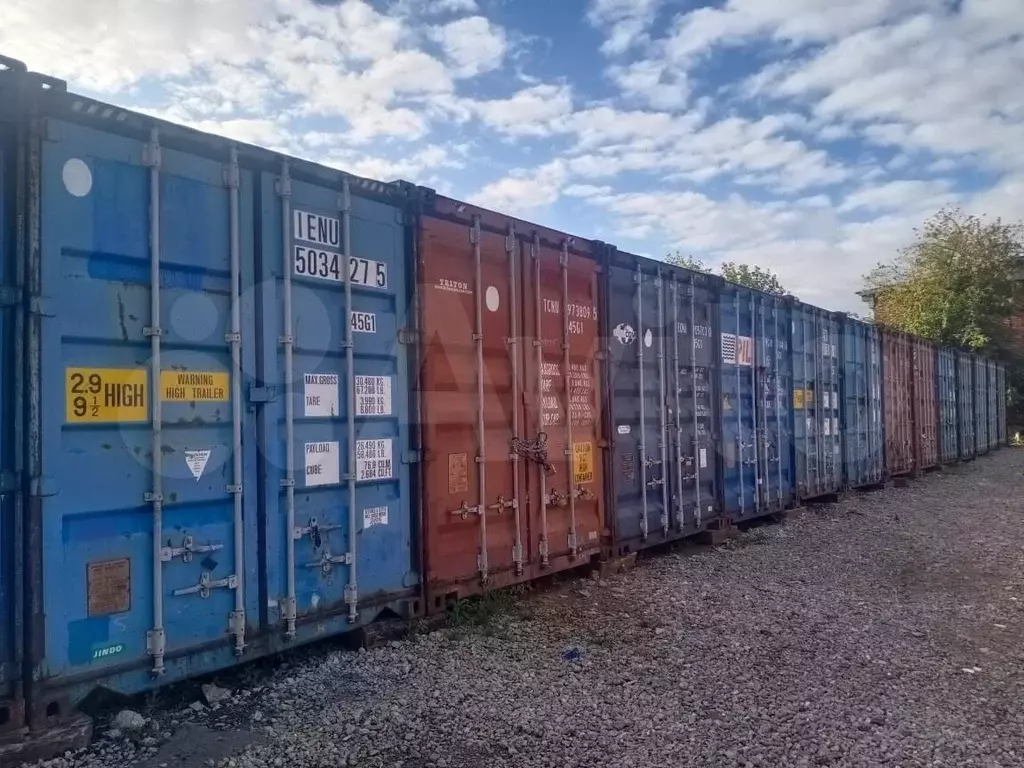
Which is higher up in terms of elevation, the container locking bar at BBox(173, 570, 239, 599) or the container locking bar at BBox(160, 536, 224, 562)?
the container locking bar at BBox(160, 536, 224, 562)

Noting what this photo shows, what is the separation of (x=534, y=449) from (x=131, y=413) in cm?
337

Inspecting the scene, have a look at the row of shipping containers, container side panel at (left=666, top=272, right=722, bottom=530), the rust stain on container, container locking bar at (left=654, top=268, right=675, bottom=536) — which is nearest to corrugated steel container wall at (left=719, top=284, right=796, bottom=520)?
container side panel at (left=666, top=272, right=722, bottom=530)

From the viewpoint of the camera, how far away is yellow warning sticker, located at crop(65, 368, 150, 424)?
385 cm

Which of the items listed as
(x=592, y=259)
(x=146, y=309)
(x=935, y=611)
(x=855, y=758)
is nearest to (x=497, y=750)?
(x=855, y=758)

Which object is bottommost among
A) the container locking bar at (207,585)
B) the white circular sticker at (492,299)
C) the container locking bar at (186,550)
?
the container locking bar at (207,585)

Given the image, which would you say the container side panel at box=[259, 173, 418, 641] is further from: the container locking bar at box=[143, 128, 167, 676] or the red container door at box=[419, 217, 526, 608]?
the container locking bar at box=[143, 128, 167, 676]

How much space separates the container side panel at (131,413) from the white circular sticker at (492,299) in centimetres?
218

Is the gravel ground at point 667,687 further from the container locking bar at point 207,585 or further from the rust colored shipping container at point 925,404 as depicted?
the rust colored shipping container at point 925,404

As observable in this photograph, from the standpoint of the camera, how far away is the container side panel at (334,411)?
15.5ft

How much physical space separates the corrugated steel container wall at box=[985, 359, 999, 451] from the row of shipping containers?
71.8 feet

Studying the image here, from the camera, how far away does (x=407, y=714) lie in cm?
424

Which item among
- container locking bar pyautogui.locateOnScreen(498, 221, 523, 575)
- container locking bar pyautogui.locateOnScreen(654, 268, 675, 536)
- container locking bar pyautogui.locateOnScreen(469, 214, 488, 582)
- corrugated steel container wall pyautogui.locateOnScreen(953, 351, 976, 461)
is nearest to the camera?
container locking bar pyautogui.locateOnScreen(469, 214, 488, 582)

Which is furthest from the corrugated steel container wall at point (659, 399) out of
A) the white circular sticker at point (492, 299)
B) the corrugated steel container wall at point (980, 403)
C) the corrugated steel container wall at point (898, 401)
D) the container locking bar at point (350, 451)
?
the corrugated steel container wall at point (980, 403)

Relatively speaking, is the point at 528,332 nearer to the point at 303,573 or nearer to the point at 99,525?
the point at 303,573
